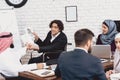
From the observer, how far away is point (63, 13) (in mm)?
6266

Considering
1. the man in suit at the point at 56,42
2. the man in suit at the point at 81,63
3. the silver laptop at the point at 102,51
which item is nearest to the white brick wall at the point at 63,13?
the man in suit at the point at 56,42

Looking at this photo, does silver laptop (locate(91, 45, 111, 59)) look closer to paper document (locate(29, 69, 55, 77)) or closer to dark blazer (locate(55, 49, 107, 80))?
paper document (locate(29, 69, 55, 77))

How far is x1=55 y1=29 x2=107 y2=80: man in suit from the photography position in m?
2.75

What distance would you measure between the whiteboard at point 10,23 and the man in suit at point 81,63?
3.19 meters

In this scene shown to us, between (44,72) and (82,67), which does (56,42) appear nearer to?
(44,72)

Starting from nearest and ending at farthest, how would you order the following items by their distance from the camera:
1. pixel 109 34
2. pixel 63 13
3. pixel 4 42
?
pixel 4 42 → pixel 109 34 → pixel 63 13

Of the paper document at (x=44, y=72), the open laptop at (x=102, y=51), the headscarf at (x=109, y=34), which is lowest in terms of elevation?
the paper document at (x=44, y=72)

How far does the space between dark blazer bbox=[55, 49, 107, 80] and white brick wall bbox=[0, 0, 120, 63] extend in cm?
345

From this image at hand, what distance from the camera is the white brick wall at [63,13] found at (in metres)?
6.15

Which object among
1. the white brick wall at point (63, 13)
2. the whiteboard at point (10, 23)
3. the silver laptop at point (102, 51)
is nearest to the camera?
the silver laptop at point (102, 51)

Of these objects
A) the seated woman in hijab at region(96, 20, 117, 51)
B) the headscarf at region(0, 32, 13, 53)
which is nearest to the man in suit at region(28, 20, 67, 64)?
the seated woman in hijab at region(96, 20, 117, 51)

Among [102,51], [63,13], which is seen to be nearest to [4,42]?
[102,51]

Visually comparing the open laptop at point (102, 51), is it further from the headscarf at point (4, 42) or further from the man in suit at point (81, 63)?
the man in suit at point (81, 63)

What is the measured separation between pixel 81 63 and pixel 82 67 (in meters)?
0.04
